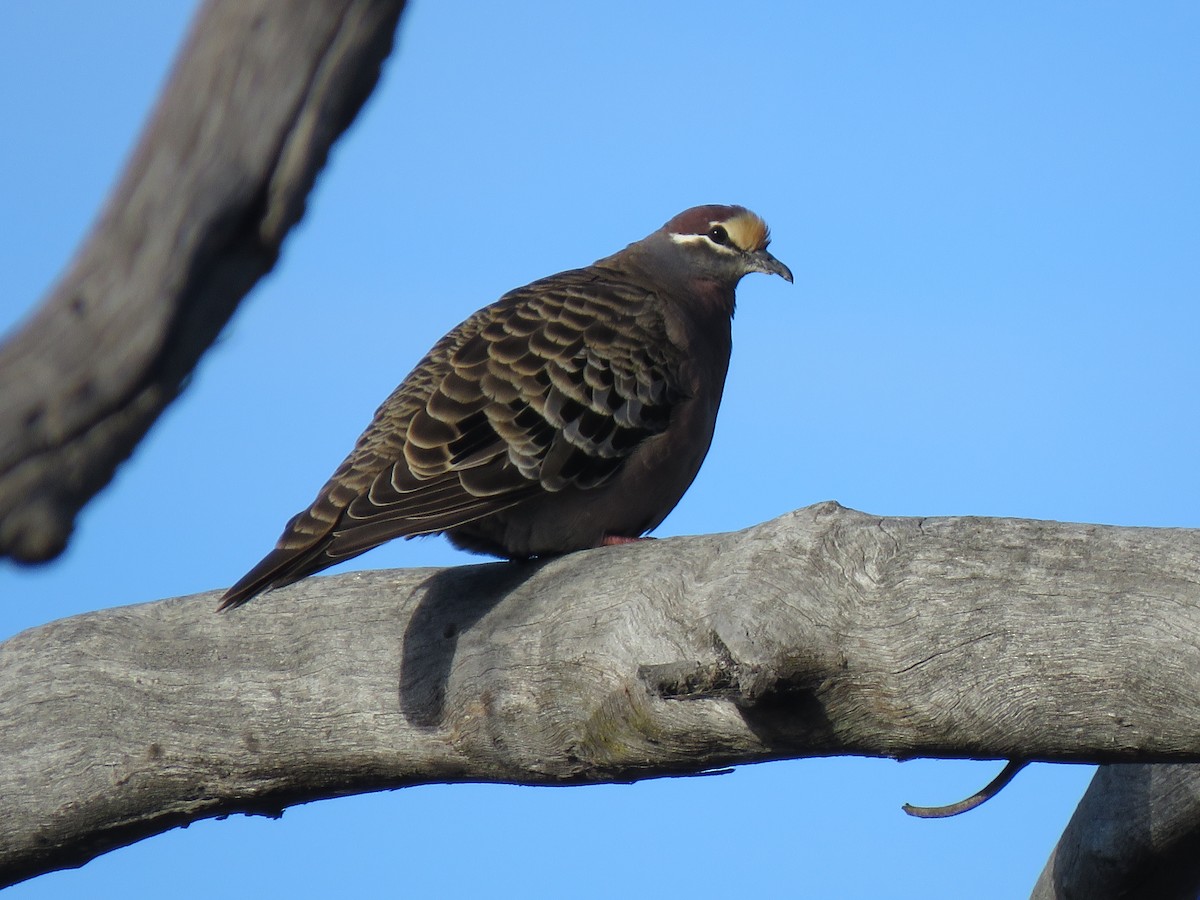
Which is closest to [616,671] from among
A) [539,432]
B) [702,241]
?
[539,432]

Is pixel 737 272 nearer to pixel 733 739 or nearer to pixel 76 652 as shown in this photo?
pixel 733 739

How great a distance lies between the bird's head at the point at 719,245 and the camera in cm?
582

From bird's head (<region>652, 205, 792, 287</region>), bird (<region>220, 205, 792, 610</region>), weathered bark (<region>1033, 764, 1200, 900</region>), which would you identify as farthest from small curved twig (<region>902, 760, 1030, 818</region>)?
bird's head (<region>652, 205, 792, 287</region>)

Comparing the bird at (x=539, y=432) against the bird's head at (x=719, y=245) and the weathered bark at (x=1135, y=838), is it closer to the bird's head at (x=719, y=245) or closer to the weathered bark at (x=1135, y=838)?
the bird's head at (x=719, y=245)

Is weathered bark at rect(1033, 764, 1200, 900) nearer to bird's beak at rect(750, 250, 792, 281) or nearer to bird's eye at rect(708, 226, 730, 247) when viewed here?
bird's beak at rect(750, 250, 792, 281)

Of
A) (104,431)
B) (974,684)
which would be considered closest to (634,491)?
(974,684)

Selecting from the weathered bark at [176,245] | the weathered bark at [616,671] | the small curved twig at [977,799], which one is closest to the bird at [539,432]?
the weathered bark at [616,671]

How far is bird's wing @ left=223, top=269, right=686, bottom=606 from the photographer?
4.33 metres

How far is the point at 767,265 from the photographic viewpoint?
5867mm

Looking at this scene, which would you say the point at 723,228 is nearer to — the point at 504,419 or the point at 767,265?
the point at 767,265

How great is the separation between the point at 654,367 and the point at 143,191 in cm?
306

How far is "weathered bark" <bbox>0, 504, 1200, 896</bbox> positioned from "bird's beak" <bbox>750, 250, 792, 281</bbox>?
191cm

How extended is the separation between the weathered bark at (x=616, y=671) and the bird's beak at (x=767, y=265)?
1915 millimetres

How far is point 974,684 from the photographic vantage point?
3.59 m
